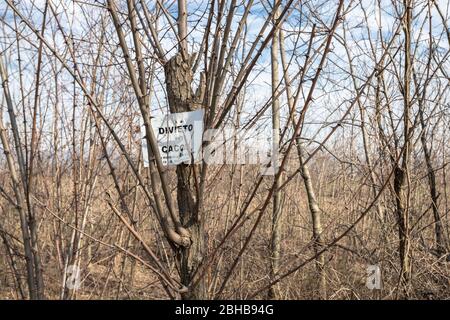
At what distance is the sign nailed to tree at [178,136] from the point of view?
3.73 ft

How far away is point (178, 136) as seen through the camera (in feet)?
3.84

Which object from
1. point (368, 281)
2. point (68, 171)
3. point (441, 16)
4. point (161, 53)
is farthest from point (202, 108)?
point (441, 16)

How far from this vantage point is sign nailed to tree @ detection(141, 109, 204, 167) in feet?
3.73

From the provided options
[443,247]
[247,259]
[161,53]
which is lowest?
[247,259]

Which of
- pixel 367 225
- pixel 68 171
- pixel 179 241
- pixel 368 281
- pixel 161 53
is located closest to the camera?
pixel 179 241

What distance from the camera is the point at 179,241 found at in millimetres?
1142

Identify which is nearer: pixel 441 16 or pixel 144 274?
pixel 441 16

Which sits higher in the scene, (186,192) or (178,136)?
(178,136)

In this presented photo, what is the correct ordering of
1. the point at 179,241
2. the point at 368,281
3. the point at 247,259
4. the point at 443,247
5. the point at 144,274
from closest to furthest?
the point at 179,241, the point at 368,281, the point at 443,247, the point at 247,259, the point at 144,274

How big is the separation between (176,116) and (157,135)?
79mm
